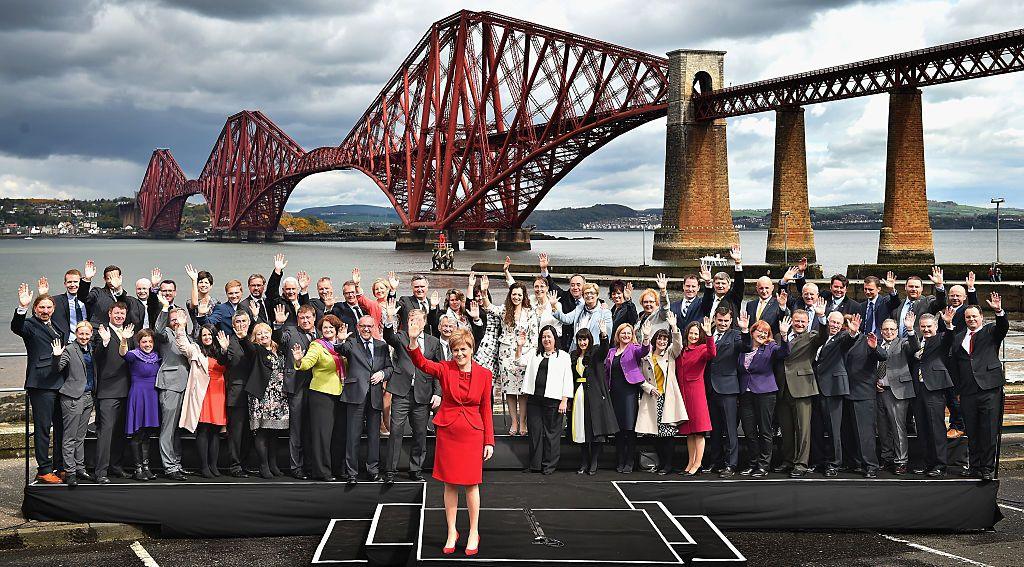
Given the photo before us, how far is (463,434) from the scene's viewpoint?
6645mm

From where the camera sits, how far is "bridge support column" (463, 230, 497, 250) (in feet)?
336

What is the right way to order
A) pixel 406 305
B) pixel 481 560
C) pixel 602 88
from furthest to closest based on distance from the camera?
pixel 602 88 < pixel 406 305 < pixel 481 560

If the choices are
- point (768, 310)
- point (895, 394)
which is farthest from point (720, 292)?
point (895, 394)

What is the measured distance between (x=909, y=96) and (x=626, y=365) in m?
42.1

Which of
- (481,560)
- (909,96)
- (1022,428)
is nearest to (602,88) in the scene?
(909,96)

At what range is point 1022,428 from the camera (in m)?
11.3

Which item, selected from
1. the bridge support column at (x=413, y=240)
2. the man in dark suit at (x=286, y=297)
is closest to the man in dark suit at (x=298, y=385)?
the man in dark suit at (x=286, y=297)

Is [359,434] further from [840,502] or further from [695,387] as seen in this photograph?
[840,502]

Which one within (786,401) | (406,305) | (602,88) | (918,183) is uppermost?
(602,88)

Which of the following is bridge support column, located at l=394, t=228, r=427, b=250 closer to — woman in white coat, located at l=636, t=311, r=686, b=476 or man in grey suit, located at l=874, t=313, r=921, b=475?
woman in white coat, located at l=636, t=311, r=686, b=476

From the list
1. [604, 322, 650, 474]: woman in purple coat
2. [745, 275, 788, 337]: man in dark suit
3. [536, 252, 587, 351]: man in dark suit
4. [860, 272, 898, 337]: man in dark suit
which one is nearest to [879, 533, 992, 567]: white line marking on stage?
[745, 275, 788, 337]: man in dark suit

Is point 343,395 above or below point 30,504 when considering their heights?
above

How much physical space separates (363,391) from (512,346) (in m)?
1.81

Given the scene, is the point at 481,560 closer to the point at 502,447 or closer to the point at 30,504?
the point at 502,447
